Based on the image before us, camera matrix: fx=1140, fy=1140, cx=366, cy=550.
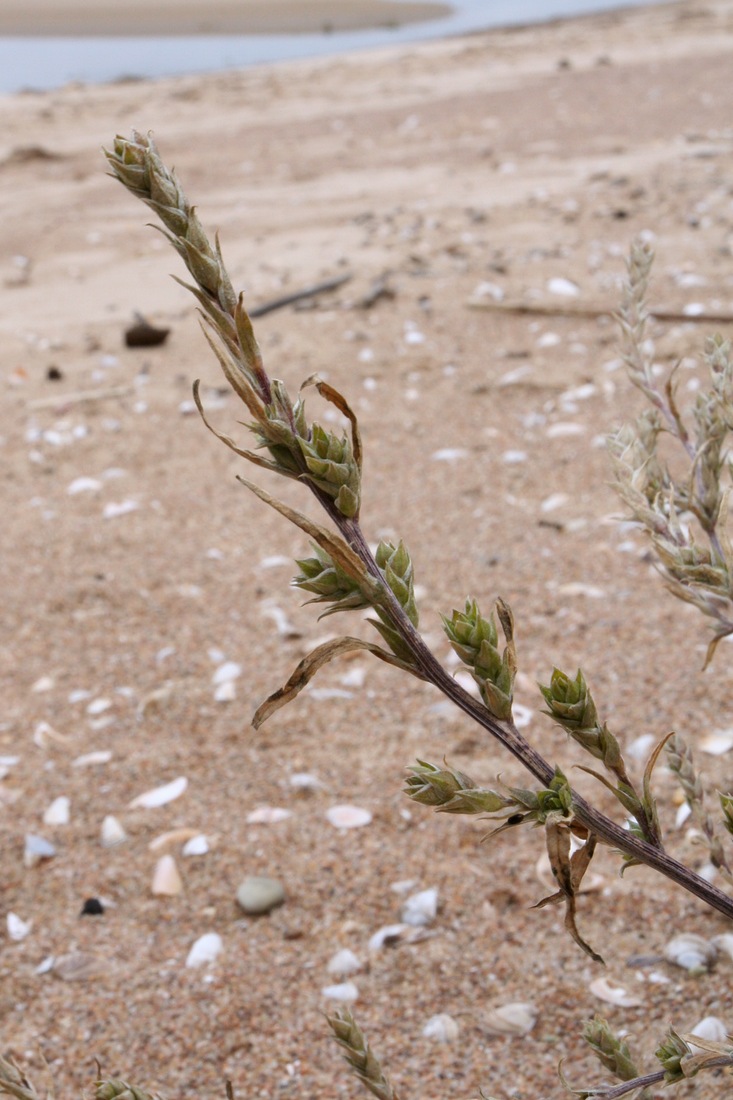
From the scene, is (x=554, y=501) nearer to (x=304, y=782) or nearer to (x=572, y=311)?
(x=304, y=782)

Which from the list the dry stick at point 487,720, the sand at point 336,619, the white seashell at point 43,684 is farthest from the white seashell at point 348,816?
the dry stick at point 487,720

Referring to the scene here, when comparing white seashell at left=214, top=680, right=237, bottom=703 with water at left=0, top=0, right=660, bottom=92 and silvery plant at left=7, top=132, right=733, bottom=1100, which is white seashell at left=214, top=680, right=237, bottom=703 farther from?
water at left=0, top=0, right=660, bottom=92

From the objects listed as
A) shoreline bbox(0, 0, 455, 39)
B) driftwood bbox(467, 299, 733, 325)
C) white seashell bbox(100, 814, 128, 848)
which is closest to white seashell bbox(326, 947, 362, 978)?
white seashell bbox(100, 814, 128, 848)

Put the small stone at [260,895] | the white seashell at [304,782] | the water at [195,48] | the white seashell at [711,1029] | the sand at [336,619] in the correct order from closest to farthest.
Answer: the white seashell at [711,1029] < the sand at [336,619] < the small stone at [260,895] < the white seashell at [304,782] < the water at [195,48]

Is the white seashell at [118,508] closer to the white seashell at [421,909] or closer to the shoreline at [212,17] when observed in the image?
the white seashell at [421,909]

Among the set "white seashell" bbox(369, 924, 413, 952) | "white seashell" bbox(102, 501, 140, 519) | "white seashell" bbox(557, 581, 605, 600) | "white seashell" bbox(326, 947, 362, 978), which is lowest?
"white seashell" bbox(102, 501, 140, 519)

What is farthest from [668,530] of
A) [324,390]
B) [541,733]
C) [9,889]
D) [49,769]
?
[49,769]

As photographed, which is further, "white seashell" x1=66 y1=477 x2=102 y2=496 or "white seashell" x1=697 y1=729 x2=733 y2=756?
"white seashell" x1=66 y1=477 x2=102 y2=496
